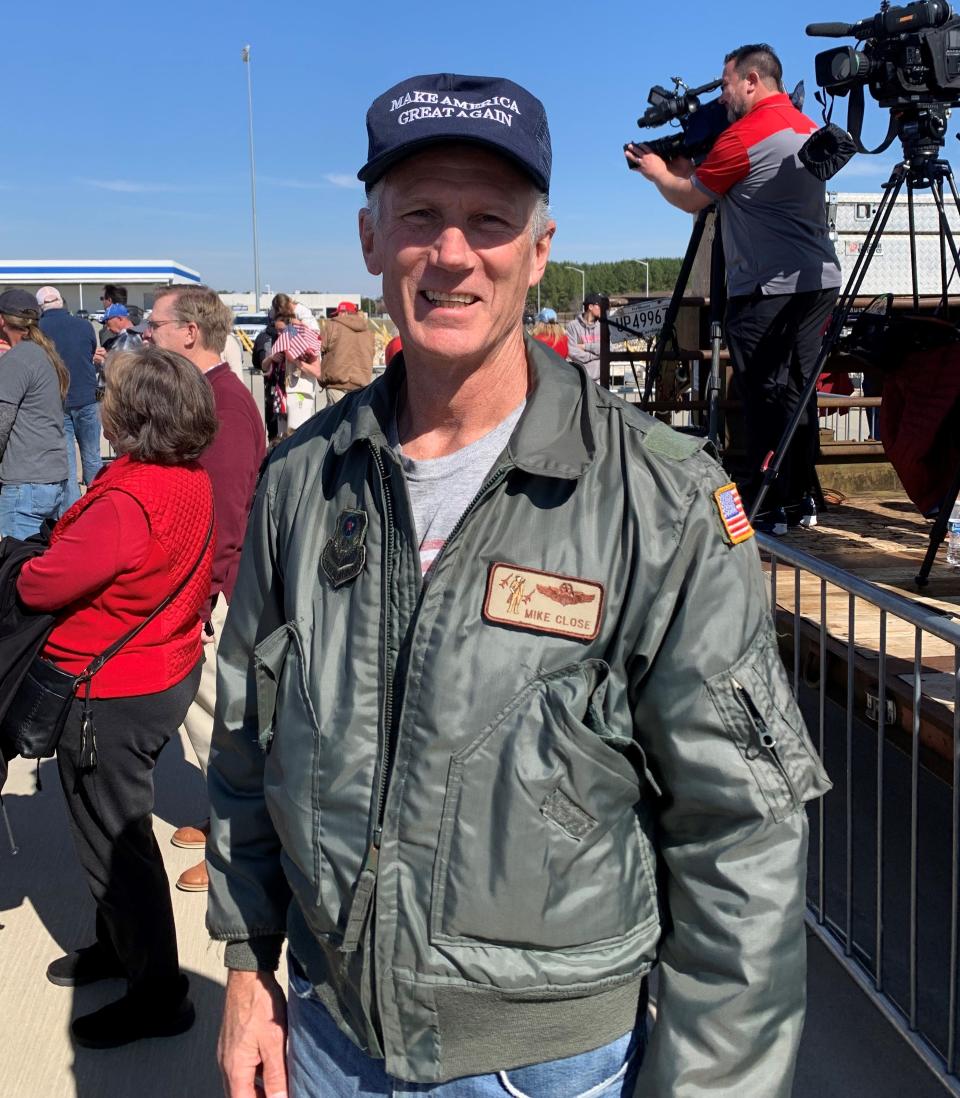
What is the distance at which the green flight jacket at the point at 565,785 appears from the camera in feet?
4.30

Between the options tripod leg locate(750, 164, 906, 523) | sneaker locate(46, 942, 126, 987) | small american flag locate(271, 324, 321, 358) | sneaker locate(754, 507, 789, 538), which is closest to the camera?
sneaker locate(46, 942, 126, 987)

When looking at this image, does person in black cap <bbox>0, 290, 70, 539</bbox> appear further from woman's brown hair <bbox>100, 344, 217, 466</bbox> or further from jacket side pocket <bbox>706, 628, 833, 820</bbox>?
jacket side pocket <bbox>706, 628, 833, 820</bbox>

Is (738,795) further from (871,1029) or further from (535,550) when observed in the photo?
(871,1029)

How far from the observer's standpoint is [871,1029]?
9.96 feet

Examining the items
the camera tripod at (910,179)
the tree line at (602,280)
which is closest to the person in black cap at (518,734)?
the camera tripod at (910,179)

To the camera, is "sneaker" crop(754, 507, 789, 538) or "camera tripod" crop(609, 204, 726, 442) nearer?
"sneaker" crop(754, 507, 789, 538)

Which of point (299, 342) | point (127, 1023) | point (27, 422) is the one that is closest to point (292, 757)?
point (127, 1023)

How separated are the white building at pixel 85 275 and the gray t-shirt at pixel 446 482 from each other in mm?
33627

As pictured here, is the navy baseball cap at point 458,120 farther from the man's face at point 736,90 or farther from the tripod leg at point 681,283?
the tripod leg at point 681,283

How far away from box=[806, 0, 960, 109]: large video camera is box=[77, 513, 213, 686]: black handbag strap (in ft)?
9.54

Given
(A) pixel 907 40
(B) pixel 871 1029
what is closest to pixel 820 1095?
(B) pixel 871 1029

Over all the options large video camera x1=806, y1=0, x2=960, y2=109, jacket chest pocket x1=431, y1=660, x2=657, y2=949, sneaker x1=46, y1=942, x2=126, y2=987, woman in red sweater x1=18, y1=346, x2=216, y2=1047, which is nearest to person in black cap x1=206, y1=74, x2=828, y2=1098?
jacket chest pocket x1=431, y1=660, x2=657, y2=949

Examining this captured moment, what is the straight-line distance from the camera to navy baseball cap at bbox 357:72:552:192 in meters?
1.41

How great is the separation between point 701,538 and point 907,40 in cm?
343
